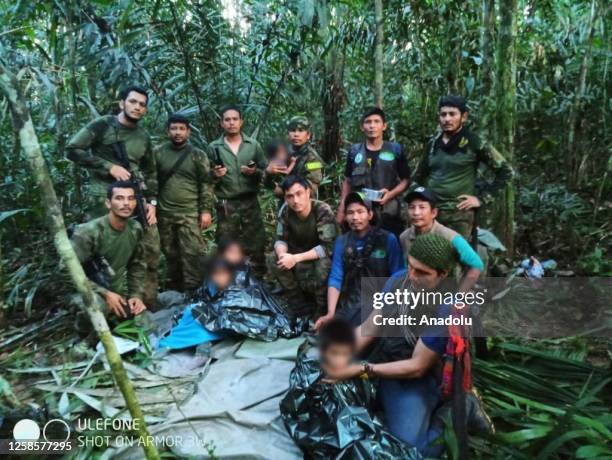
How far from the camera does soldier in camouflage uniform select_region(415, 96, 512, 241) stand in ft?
13.1

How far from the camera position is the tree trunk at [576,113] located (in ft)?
21.0

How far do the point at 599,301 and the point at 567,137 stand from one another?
11.4 feet

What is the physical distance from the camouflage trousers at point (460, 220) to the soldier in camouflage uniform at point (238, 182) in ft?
6.21

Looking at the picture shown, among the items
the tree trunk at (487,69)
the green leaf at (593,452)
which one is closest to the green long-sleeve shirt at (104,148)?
the tree trunk at (487,69)

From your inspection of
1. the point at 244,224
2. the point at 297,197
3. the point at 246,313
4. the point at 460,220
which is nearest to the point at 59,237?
the point at 246,313

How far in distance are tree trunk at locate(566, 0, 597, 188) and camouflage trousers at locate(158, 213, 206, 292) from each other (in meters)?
5.33

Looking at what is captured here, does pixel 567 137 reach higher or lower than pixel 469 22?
lower

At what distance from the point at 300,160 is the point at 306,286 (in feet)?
3.96

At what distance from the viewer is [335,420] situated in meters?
2.49

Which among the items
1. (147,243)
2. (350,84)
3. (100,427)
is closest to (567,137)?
(350,84)

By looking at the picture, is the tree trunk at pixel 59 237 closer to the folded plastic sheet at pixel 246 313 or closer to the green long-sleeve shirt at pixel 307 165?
the folded plastic sheet at pixel 246 313

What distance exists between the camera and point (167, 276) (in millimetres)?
5305

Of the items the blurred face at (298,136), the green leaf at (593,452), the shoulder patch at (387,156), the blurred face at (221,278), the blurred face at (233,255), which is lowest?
the green leaf at (593,452)

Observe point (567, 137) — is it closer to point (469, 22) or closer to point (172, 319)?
point (469, 22)
